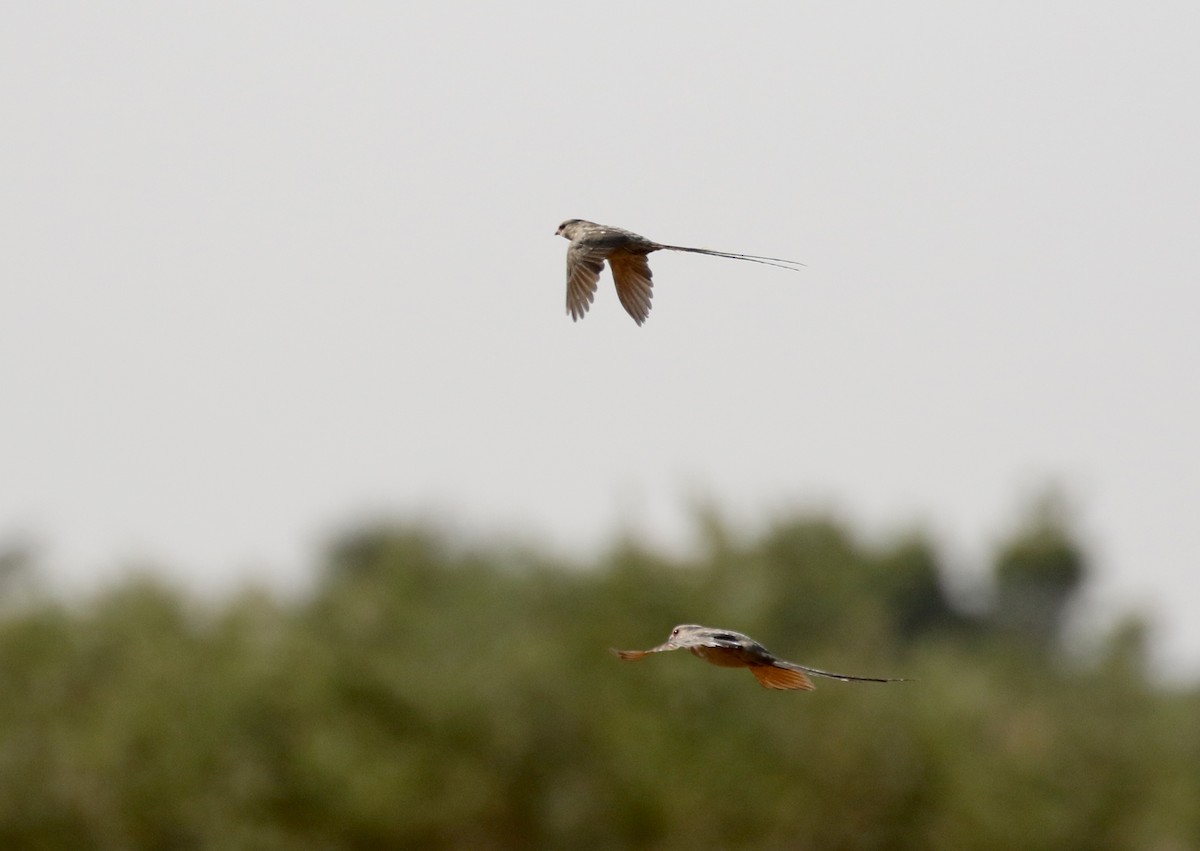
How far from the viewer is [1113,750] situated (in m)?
39.0

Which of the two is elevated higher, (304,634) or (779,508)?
(779,508)

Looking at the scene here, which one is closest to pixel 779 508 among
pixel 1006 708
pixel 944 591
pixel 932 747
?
pixel 944 591

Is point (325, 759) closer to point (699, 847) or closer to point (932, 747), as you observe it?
point (699, 847)

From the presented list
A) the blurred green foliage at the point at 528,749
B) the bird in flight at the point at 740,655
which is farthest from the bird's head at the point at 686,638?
the blurred green foliage at the point at 528,749

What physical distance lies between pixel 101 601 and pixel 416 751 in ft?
42.0

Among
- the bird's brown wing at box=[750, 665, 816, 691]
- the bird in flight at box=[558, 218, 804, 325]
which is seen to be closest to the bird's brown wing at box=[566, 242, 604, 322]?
the bird in flight at box=[558, 218, 804, 325]

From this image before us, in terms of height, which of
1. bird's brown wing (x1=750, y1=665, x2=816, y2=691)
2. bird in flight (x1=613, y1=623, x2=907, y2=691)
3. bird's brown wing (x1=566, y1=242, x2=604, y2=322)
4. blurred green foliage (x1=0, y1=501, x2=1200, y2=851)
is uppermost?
bird's brown wing (x1=566, y1=242, x2=604, y2=322)

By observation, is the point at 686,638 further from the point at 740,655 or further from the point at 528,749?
the point at 528,749

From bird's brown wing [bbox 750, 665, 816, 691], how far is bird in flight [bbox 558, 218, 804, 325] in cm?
136

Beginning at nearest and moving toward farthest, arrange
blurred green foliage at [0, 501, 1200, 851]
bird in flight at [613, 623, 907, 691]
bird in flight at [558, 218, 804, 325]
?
bird in flight at [613, 623, 907, 691]
bird in flight at [558, 218, 804, 325]
blurred green foliage at [0, 501, 1200, 851]

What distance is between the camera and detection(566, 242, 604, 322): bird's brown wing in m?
6.48

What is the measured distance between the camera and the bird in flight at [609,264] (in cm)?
641

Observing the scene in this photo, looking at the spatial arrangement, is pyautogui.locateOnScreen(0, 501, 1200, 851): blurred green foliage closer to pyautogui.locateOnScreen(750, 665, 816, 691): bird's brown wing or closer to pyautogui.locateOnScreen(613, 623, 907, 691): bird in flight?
pyautogui.locateOnScreen(750, 665, 816, 691): bird's brown wing

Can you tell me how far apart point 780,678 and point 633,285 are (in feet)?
8.77
